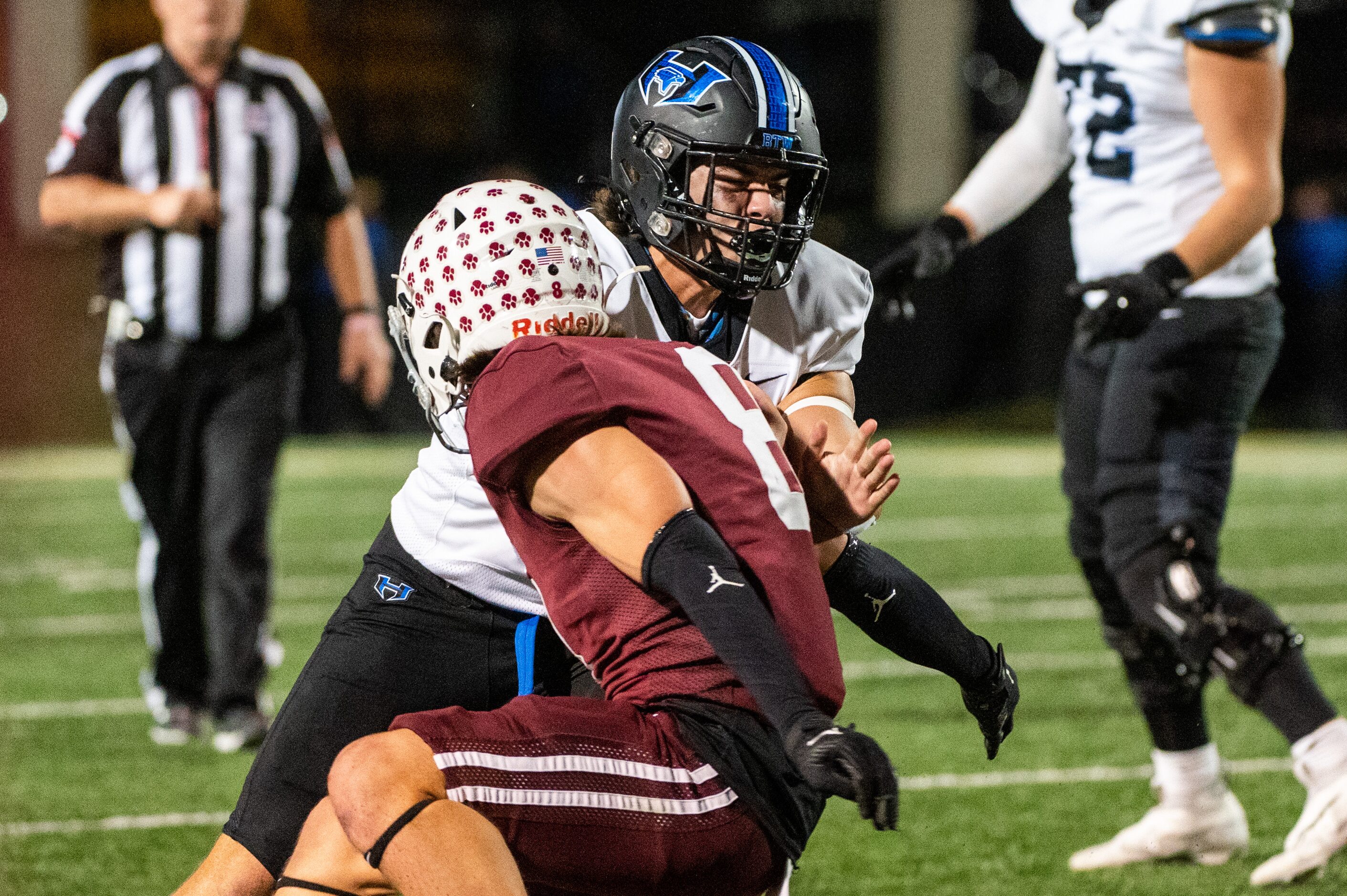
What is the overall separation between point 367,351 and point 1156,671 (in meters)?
2.55

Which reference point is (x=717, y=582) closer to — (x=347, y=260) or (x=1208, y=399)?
(x=1208, y=399)

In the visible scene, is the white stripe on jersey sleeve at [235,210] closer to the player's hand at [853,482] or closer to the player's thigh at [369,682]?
the player's thigh at [369,682]

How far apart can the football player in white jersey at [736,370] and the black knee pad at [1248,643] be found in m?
1.11

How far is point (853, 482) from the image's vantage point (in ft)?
7.60

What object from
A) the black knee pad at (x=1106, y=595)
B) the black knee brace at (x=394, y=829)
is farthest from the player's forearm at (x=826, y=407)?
the black knee pad at (x=1106, y=595)

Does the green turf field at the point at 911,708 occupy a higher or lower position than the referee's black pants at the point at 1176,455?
lower

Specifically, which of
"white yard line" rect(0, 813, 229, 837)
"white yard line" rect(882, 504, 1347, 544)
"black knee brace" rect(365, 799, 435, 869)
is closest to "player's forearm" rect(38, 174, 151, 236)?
"white yard line" rect(0, 813, 229, 837)

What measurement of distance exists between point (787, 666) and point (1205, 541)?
6.02 ft

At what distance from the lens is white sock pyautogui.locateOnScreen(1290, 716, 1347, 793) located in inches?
134

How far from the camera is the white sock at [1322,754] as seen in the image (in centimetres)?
340

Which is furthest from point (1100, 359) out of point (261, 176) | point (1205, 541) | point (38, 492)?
point (38, 492)

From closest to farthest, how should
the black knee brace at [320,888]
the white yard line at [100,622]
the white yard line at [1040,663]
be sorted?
1. the black knee brace at [320,888]
2. the white yard line at [1040,663]
3. the white yard line at [100,622]

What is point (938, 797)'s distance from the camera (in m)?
4.16

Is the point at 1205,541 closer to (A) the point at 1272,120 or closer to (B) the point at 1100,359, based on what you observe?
(B) the point at 1100,359
